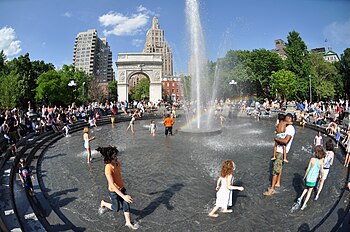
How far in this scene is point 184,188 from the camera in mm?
7406

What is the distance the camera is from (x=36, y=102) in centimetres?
5091

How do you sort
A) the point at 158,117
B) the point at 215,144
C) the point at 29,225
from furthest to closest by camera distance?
the point at 158,117, the point at 215,144, the point at 29,225

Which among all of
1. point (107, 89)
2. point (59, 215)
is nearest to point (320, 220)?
point (59, 215)

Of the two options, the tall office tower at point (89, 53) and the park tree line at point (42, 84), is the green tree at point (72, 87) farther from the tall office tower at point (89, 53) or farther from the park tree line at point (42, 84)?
the tall office tower at point (89, 53)

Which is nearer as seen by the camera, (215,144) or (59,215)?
(59,215)

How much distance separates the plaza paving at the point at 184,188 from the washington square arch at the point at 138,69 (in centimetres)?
3840

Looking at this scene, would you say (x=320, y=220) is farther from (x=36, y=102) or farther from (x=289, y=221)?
(x=36, y=102)

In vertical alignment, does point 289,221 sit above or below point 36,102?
below

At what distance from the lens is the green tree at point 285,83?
48.2 m

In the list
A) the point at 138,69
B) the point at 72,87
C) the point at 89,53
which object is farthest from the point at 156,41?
the point at 72,87

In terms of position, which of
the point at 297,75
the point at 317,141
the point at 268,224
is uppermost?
the point at 297,75

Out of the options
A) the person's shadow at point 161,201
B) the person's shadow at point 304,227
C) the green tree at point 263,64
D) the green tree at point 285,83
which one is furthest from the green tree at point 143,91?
the person's shadow at point 304,227

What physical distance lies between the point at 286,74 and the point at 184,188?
47310 mm

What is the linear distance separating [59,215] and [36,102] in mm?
51786
